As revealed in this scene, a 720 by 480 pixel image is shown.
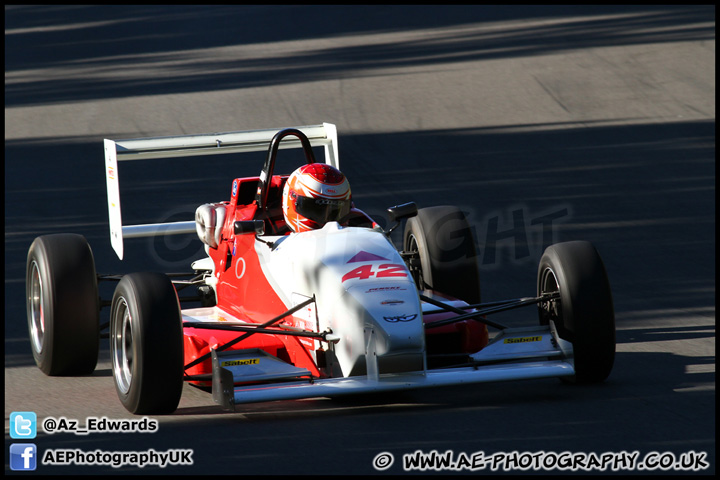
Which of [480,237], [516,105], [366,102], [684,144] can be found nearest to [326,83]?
[366,102]

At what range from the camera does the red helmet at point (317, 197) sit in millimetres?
8109

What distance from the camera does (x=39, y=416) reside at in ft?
23.7

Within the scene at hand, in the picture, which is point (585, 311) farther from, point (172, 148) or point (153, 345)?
point (172, 148)

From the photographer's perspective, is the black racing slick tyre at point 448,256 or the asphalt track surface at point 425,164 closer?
the asphalt track surface at point 425,164

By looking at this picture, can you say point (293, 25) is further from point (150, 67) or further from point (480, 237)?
point (480, 237)

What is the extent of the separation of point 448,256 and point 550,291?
51.0 inches

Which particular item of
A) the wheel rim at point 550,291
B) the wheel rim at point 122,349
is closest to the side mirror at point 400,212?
the wheel rim at point 550,291

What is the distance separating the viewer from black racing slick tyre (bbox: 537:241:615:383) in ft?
23.9

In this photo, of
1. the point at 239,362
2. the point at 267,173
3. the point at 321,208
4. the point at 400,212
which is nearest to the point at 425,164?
the point at 267,173

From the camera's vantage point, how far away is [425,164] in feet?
51.6

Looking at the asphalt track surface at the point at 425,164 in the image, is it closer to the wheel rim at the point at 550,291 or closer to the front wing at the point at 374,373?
the front wing at the point at 374,373

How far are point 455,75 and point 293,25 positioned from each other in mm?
6273

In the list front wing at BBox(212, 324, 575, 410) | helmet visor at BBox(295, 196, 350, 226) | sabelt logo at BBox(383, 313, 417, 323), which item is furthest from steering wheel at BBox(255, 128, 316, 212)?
sabelt logo at BBox(383, 313, 417, 323)

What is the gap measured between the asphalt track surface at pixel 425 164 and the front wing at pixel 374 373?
198 millimetres
